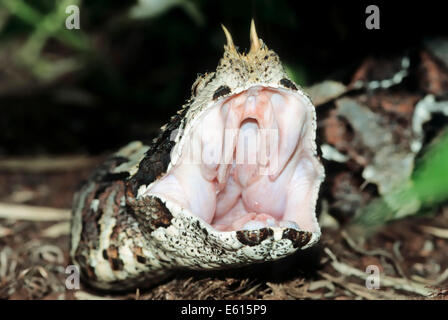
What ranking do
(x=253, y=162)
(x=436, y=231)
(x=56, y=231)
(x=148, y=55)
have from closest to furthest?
(x=253, y=162)
(x=436, y=231)
(x=56, y=231)
(x=148, y=55)

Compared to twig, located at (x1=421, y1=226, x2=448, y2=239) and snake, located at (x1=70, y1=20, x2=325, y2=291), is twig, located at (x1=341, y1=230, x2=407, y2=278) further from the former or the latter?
snake, located at (x1=70, y1=20, x2=325, y2=291)

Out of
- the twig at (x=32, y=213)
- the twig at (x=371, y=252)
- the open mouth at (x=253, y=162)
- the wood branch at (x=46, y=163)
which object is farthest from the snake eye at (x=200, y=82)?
the wood branch at (x=46, y=163)

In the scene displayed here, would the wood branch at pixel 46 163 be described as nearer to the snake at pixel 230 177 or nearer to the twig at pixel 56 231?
the twig at pixel 56 231

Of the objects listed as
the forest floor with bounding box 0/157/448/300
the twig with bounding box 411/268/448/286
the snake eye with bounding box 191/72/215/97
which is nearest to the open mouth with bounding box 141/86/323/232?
the snake eye with bounding box 191/72/215/97

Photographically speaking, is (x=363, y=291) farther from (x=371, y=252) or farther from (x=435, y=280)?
(x=435, y=280)

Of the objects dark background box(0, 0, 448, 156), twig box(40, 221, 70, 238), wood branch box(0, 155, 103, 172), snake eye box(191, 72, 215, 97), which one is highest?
dark background box(0, 0, 448, 156)

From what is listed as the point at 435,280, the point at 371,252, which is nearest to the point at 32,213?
the point at 371,252
